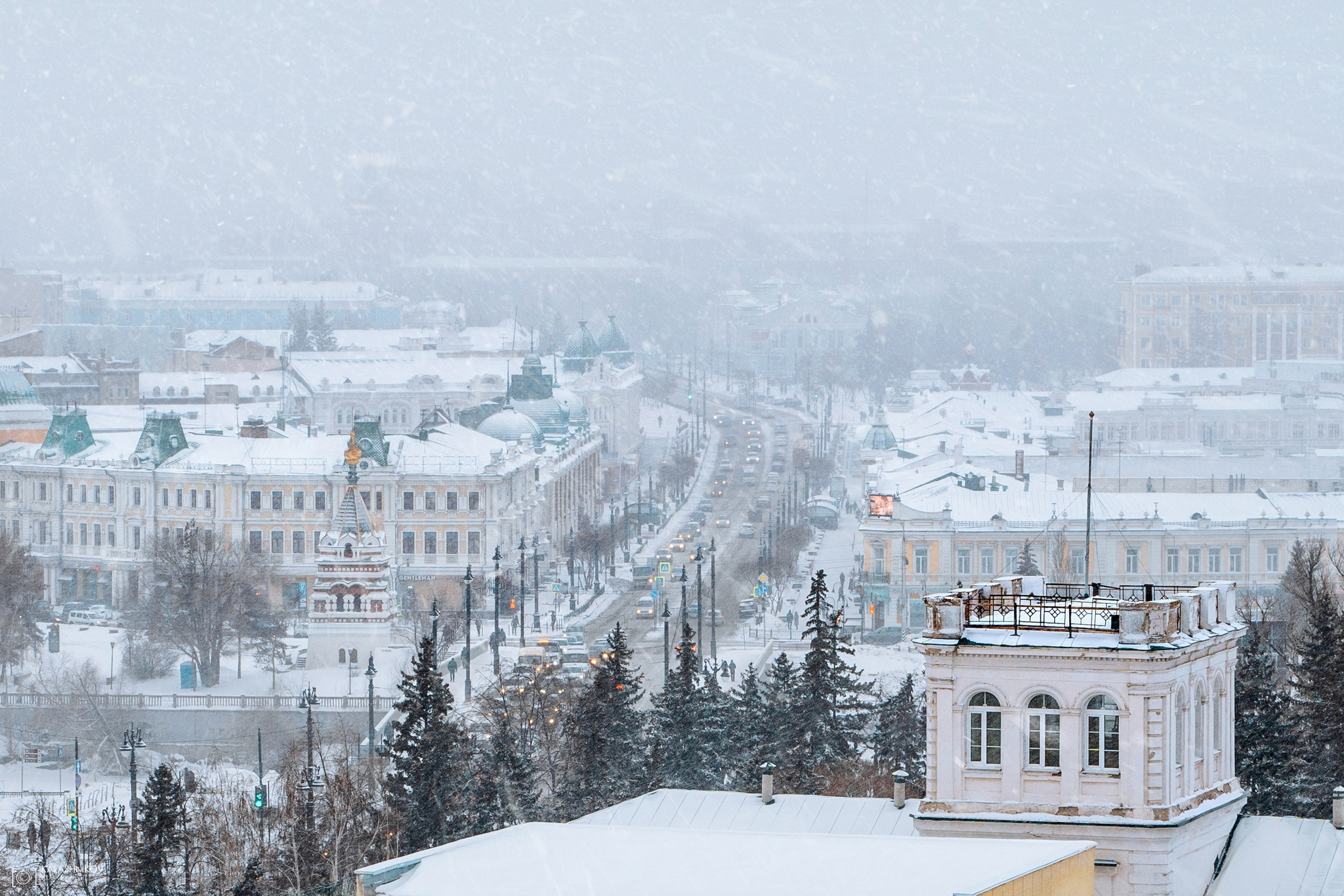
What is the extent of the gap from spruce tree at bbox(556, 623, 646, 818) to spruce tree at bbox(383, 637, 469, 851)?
1.90m

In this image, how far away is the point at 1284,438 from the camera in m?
153

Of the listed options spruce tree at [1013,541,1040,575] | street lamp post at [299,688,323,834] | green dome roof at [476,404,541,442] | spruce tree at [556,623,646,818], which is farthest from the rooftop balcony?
green dome roof at [476,404,541,442]

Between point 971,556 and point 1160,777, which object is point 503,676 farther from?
point 1160,777

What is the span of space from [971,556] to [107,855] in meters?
47.5

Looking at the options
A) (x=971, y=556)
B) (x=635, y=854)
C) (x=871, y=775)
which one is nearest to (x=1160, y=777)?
(x=635, y=854)

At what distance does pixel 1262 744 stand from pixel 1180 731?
12.4 meters

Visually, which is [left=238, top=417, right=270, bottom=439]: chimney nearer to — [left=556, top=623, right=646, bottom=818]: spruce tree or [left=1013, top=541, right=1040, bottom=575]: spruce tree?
[left=1013, top=541, right=1040, bottom=575]: spruce tree

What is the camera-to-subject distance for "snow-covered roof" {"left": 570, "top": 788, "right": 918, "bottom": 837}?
33.3 meters

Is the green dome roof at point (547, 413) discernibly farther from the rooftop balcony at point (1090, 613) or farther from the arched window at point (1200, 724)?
the arched window at point (1200, 724)

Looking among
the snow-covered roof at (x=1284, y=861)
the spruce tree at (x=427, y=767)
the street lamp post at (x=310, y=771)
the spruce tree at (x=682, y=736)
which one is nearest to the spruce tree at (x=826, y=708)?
the spruce tree at (x=682, y=736)

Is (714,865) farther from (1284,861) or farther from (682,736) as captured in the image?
(682,736)

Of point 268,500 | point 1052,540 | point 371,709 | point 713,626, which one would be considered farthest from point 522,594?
point 371,709

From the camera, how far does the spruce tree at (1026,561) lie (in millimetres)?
80875

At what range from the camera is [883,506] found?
302 ft
